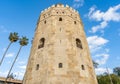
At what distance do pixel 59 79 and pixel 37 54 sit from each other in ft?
19.6

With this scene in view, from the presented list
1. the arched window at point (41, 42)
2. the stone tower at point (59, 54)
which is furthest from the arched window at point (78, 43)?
the arched window at point (41, 42)

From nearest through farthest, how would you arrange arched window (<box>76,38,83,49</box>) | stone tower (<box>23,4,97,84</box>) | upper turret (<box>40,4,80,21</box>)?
stone tower (<box>23,4,97,84</box>) < arched window (<box>76,38,83,49</box>) < upper turret (<box>40,4,80,21</box>)

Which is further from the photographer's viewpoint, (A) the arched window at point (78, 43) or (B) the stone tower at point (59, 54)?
(A) the arched window at point (78, 43)

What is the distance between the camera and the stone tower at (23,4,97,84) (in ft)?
65.8

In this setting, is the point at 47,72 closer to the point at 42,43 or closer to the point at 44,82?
the point at 44,82

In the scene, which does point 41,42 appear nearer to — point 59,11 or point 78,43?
point 78,43

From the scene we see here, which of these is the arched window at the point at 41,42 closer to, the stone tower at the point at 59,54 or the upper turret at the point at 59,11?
the stone tower at the point at 59,54

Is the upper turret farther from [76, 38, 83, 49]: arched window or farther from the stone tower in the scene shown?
[76, 38, 83, 49]: arched window

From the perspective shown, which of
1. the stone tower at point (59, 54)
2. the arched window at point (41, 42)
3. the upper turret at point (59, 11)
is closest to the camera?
the stone tower at point (59, 54)

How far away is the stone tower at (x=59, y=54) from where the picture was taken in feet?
65.8

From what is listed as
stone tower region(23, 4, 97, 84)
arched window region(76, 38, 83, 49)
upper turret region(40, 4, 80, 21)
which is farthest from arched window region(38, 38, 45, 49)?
arched window region(76, 38, 83, 49)

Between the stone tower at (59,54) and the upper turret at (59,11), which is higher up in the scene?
the upper turret at (59,11)

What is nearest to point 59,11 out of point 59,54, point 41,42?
point 41,42

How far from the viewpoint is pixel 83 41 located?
2534cm
